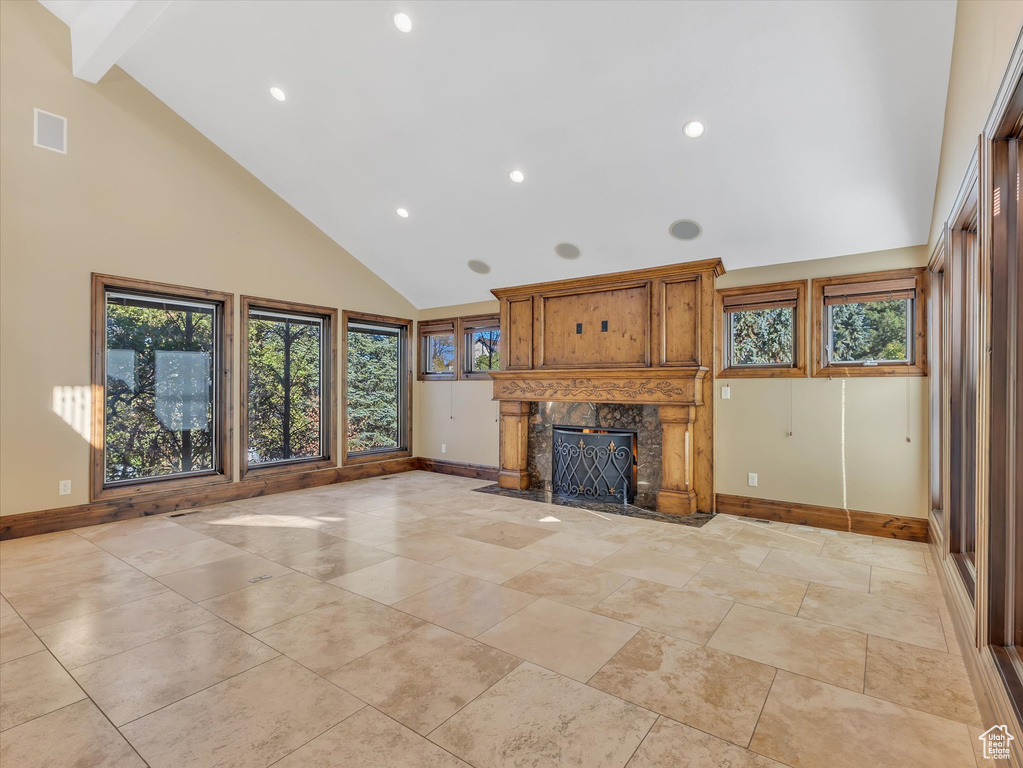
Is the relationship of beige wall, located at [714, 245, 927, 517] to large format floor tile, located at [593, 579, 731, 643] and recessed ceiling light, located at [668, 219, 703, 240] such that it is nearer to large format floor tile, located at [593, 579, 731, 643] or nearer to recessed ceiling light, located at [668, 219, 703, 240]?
recessed ceiling light, located at [668, 219, 703, 240]

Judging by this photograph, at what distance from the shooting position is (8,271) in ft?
14.0

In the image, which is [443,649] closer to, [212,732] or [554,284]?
→ [212,732]

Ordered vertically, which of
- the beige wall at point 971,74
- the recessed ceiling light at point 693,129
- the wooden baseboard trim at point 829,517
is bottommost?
the wooden baseboard trim at point 829,517

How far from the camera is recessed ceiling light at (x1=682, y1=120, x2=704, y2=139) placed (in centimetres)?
380

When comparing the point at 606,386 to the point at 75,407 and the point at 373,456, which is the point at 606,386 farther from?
the point at 75,407

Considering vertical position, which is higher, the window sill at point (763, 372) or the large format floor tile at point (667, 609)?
the window sill at point (763, 372)

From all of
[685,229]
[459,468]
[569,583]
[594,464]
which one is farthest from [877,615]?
[459,468]

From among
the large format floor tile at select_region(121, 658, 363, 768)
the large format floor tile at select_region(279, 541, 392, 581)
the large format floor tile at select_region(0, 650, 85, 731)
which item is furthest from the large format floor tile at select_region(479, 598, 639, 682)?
the large format floor tile at select_region(0, 650, 85, 731)

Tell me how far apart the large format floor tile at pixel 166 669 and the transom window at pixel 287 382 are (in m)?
3.67

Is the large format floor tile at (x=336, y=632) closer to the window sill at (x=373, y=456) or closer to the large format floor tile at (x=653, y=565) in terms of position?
the large format floor tile at (x=653, y=565)

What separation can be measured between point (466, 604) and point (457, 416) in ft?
15.0

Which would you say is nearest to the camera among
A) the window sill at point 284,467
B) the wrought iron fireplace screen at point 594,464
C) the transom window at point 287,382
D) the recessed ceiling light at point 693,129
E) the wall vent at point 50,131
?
the recessed ceiling light at point 693,129

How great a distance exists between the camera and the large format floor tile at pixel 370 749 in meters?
1.76

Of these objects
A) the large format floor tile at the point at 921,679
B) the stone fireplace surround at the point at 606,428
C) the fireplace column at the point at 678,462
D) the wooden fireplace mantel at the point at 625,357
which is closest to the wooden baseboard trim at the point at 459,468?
the wooden fireplace mantel at the point at 625,357
